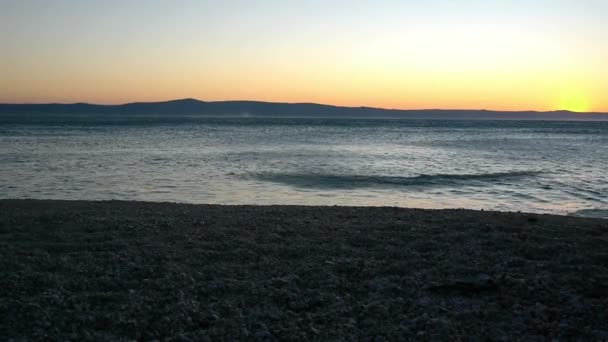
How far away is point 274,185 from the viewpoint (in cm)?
1683

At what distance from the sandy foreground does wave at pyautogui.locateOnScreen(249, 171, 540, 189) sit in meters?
7.32

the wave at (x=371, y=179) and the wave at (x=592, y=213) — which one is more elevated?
the wave at (x=371, y=179)

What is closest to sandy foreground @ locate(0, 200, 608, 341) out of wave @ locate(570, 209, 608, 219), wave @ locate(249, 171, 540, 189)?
wave @ locate(570, 209, 608, 219)

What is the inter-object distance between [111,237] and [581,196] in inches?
505

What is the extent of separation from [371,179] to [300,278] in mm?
12853

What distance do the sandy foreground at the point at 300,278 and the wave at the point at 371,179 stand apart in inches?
288

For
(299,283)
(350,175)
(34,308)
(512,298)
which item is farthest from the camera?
(350,175)

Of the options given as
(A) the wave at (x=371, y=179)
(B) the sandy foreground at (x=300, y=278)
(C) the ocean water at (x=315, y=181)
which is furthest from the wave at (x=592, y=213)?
(A) the wave at (x=371, y=179)

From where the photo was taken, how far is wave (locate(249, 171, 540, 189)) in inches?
682

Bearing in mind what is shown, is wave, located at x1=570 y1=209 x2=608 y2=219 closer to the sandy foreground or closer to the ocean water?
the ocean water

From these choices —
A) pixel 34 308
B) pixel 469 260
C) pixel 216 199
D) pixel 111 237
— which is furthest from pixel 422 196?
pixel 34 308

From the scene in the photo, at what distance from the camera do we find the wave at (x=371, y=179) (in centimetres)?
1731

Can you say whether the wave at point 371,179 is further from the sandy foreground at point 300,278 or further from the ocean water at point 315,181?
the sandy foreground at point 300,278

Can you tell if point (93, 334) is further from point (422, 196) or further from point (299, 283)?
point (422, 196)
